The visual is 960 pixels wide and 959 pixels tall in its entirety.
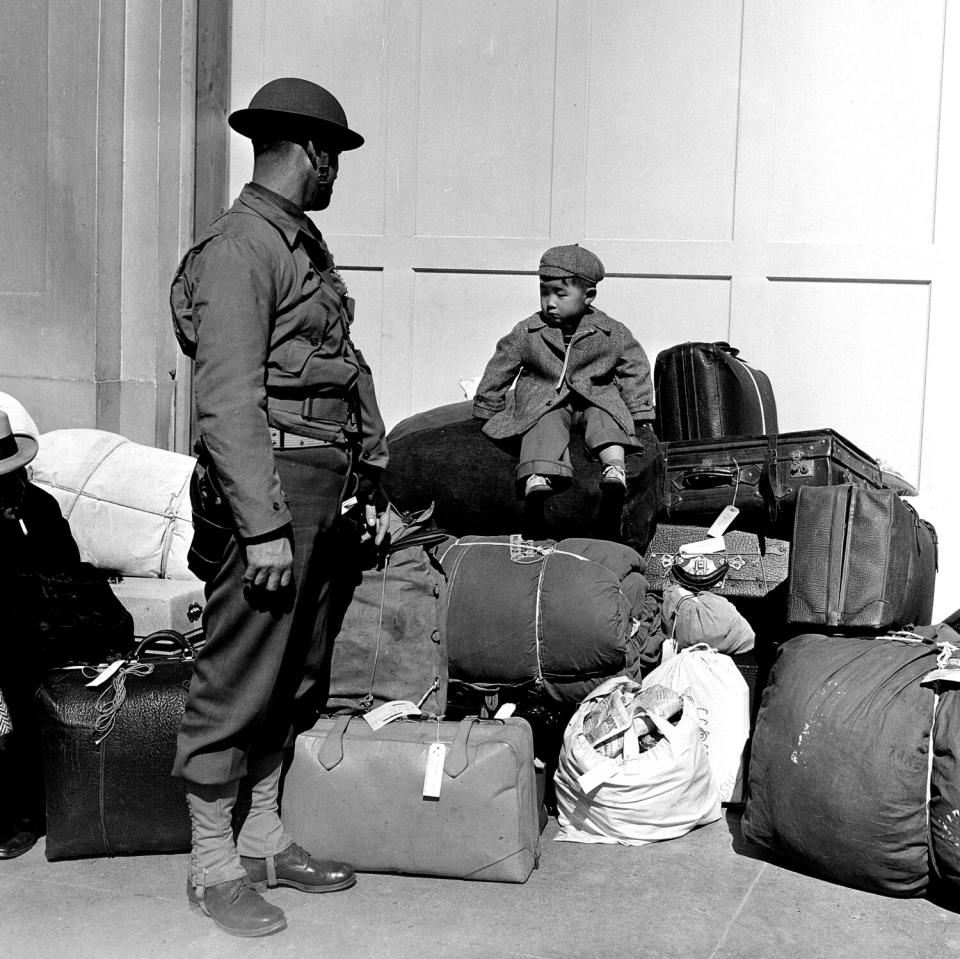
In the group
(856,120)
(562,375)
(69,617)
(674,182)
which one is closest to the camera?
(69,617)

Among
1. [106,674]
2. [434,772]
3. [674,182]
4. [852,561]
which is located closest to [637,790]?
[434,772]

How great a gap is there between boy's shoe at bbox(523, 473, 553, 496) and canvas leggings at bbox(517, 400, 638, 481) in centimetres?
1

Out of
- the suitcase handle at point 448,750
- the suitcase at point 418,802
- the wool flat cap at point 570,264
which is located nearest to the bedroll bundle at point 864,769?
the suitcase at point 418,802

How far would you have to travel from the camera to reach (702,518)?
13.7 feet

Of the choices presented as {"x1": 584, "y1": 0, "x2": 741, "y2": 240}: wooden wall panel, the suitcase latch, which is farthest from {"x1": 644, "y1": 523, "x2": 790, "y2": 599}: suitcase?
{"x1": 584, "y1": 0, "x2": 741, "y2": 240}: wooden wall panel

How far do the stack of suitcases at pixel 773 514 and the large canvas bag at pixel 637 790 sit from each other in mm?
555

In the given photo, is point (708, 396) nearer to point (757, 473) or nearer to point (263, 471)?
point (757, 473)

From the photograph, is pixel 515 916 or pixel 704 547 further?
pixel 704 547

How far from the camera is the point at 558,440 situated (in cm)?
395

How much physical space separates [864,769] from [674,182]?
275 centimetres

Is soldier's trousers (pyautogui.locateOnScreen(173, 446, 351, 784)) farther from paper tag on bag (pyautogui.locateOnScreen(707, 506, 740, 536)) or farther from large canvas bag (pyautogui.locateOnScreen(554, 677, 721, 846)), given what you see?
paper tag on bag (pyautogui.locateOnScreen(707, 506, 740, 536))

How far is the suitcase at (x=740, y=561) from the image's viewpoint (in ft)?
13.4

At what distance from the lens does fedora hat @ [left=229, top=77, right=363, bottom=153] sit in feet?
9.70

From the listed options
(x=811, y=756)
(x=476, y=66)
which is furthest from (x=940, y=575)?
(x=476, y=66)
